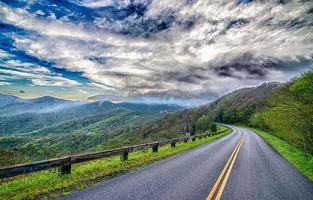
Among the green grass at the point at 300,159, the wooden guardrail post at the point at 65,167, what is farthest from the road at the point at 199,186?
the wooden guardrail post at the point at 65,167

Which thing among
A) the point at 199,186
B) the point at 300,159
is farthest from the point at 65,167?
the point at 300,159

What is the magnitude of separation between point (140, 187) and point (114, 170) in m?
3.00

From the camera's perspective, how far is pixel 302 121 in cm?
1605

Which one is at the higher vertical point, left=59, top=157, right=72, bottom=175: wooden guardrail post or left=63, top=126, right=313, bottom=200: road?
left=59, top=157, right=72, bottom=175: wooden guardrail post

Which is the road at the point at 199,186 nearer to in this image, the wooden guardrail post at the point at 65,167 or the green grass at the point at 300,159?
the green grass at the point at 300,159

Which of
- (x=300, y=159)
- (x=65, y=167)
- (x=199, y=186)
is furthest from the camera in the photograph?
(x=300, y=159)

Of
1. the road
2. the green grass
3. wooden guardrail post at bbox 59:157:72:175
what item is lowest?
the green grass

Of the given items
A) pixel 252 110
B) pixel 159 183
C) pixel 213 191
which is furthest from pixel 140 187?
pixel 252 110

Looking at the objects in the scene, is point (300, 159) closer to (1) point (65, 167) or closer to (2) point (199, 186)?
(2) point (199, 186)

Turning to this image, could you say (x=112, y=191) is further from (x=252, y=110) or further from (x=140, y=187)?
(x=252, y=110)

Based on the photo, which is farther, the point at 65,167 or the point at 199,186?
the point at 65,167

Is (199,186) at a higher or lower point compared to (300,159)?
higher

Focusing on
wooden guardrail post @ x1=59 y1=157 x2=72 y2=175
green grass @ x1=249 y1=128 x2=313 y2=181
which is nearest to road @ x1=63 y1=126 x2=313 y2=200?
green grass @ x1=249 y1=128 x2=313 y2=181

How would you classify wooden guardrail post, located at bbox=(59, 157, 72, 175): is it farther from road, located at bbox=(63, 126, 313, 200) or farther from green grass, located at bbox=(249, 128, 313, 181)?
green grass, located at bbox=(249, 128, 313, 181)
